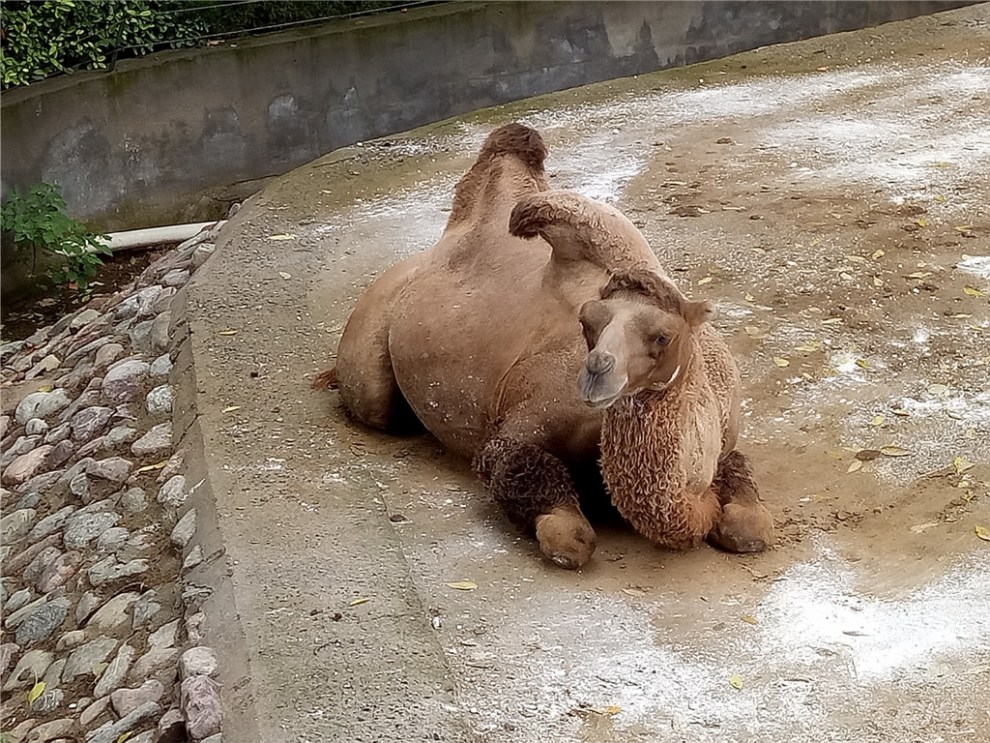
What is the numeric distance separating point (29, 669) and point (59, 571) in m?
0.51

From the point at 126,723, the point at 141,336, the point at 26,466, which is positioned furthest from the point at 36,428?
the point at 126,723

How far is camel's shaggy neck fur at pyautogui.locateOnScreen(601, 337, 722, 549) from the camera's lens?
395 centimetres

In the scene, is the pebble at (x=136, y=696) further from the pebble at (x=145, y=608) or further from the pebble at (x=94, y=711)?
the pebble at (x=145, y=608)

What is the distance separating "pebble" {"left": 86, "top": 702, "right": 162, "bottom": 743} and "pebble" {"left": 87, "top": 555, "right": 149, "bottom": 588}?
842 millimetres

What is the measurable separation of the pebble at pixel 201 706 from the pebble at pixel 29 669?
1092 millimetres

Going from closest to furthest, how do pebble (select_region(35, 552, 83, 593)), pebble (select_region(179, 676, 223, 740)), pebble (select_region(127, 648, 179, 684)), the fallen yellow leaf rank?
pebble (select_region(179, 676, 223, 740)) → pebble (select_region(127, 648, 179, 684)) → the fallen yellow leaf → pebble (select_region(35, 552, 83, 593))

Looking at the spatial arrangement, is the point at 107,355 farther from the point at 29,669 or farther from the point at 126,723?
the point at 126,723

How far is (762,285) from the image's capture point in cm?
635

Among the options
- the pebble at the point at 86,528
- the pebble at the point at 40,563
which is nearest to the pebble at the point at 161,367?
the pebble at the point at 86,528

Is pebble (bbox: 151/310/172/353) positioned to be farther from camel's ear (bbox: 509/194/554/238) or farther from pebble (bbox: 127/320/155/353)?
camel's ear (bbox: 509/194/554/238)

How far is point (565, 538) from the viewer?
4.11 meters

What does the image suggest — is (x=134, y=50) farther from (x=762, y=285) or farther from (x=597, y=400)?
(x=597, y=400)

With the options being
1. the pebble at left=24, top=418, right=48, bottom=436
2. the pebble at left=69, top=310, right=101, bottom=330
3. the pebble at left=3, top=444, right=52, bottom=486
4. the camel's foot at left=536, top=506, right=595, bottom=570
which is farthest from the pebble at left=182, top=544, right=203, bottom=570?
the pebble at left=69, top=310, right=101, bottom=330

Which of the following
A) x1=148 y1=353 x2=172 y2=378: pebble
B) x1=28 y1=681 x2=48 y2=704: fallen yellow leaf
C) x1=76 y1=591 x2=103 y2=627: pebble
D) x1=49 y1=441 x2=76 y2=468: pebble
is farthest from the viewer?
x1=148 y1=353 x2=172 y2=378: pebble
